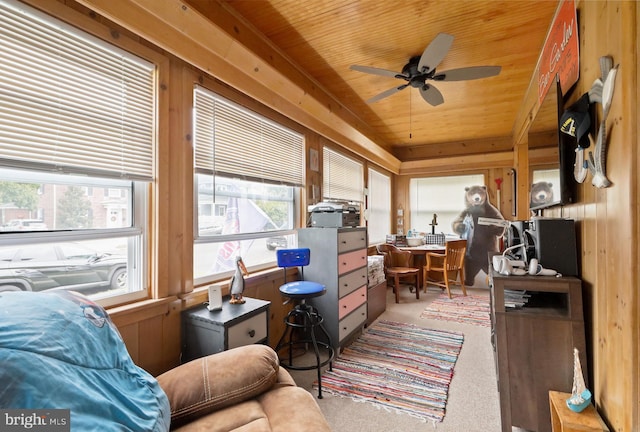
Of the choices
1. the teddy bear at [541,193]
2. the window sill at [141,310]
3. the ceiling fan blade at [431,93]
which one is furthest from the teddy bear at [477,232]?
the window sill at [141,310]

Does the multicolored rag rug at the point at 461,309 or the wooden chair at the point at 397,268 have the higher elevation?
the wooden chair at the point at 397,268

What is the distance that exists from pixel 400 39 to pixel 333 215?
1.60 m

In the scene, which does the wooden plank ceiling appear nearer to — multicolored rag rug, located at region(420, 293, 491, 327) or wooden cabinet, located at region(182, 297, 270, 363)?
wooden cabinet, located at region(182, 297, 270, 363)

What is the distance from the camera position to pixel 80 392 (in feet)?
2.88

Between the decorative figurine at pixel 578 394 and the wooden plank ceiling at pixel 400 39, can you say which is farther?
the wooden plank ceiling at pixel 400 39

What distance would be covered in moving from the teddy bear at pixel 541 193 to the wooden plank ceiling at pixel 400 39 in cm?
45

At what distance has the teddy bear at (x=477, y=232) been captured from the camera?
5.54 meters

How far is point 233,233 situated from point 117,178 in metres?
Result: 0.97

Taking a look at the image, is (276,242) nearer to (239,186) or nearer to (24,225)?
(239,186)

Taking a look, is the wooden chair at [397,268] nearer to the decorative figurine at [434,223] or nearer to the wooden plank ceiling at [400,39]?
the decorative figurine at [434,223]

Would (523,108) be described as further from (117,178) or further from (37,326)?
(37,326)

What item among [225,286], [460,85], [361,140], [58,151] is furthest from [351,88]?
[58,151]

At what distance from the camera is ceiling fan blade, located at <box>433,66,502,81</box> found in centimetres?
234

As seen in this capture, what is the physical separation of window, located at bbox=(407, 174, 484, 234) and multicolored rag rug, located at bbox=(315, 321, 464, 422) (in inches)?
123
